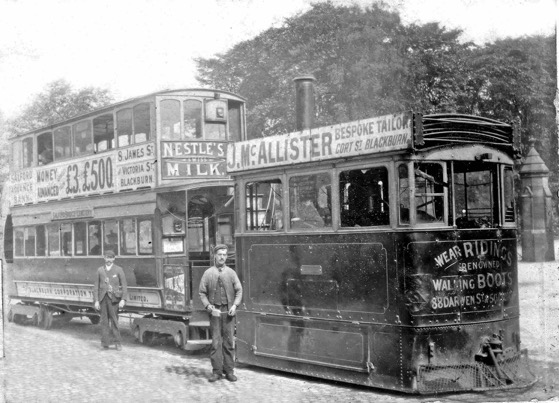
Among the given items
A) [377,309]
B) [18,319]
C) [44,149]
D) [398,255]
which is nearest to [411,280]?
[398,255]

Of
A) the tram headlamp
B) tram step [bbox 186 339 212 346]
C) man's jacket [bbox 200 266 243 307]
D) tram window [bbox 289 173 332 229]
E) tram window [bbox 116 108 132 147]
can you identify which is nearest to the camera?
the tram headlamp

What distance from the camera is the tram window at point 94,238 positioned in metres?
14.8

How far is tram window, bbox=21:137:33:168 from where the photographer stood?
17.9 m

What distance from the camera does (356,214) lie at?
8617 mm

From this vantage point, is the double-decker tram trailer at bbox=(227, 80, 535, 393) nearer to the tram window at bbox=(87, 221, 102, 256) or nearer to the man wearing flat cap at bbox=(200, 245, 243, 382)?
the man wearing flat cap at bbox=(200, 245, 243, 382)

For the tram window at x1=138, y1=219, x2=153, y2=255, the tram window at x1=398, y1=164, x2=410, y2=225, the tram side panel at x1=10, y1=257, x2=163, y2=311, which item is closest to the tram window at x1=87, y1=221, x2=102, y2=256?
the tram side panel at x1=10, y1=257, x2=163, y2=311

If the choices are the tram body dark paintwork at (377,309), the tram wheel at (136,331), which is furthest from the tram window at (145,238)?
the tram body dark paintwork at (377,309)

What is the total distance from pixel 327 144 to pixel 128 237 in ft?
20.4

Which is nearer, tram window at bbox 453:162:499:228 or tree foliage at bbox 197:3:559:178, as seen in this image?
tram window at bbox 453:162:499:228

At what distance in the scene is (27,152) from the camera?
18.1 m

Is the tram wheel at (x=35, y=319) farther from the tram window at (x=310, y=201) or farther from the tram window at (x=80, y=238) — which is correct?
the tram window at (x=310, y=201)

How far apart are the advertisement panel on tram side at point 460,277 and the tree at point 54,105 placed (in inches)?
1532

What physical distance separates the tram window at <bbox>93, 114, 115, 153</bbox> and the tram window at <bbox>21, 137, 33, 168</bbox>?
11.2 feet

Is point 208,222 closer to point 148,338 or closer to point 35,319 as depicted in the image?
point 148,338
